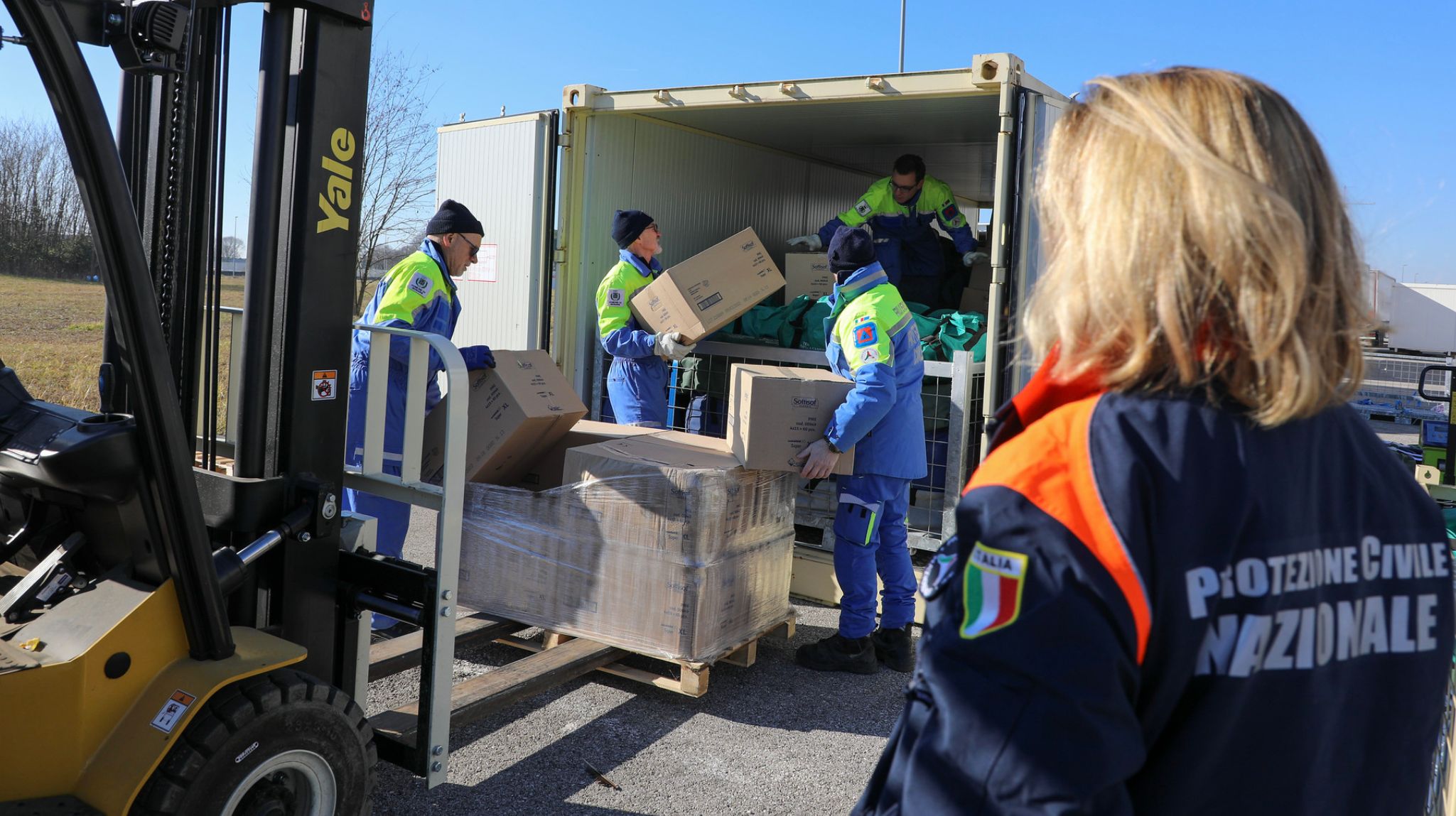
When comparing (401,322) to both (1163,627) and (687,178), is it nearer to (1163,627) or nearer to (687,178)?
(687,178)

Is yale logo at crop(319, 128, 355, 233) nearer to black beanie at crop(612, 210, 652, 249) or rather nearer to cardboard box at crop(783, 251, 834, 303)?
black beanie at crop(612, 210, 652, 249)

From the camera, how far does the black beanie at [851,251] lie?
4672mm

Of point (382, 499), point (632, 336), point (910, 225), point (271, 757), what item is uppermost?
point (910, 225)

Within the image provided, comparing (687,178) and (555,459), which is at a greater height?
(687,178)

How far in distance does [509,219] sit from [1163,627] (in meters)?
5.77

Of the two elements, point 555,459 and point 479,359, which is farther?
point 555,459

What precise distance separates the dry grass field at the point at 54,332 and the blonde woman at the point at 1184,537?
95.1 inches

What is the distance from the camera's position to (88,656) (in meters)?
2.25

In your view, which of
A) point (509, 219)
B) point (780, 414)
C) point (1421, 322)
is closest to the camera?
point (780, 414)

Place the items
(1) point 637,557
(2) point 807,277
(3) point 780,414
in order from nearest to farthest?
(1) point 637,557, (3) point 780,414, (2) point 807,277

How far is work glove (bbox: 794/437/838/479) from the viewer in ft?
14.8

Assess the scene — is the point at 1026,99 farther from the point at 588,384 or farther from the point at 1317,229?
the point at 1317,229

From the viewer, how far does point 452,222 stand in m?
5.03

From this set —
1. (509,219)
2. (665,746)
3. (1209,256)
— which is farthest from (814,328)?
(1209,256)
